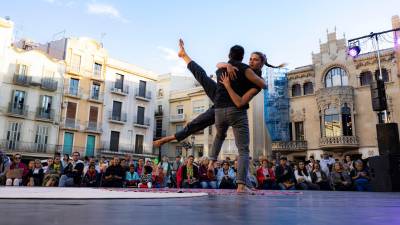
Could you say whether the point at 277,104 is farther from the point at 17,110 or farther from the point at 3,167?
the point at 3,167

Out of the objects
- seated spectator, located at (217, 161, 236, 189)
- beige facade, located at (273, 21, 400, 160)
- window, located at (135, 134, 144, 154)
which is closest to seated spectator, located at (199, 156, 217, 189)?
seated spectator, located at (217, 161, 236, 189)

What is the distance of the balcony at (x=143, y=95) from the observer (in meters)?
34.4

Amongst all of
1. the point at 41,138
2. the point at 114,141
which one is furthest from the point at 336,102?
the point at 41,138

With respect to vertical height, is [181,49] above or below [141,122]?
below

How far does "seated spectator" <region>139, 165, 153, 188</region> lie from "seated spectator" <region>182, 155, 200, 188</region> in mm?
1295

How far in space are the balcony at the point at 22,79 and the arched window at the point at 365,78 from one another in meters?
26.1

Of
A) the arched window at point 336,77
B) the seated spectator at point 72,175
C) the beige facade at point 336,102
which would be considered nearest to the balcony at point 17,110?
the seated spectator at point 72,175

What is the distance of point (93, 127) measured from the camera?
1198 inches

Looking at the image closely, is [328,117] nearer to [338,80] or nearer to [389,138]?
[338,80]

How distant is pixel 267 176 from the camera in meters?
10.0

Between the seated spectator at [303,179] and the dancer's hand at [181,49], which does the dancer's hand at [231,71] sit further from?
the seated spectator at [303,179]

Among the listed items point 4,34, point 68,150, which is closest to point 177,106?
point 68,150

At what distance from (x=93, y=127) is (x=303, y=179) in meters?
23.9

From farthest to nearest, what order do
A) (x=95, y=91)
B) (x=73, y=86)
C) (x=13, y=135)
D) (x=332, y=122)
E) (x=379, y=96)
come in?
(x=95, y=91) → (x=73, y=86) → (x=332, y=122) → (x=13, y=135) → (x=379, y=96)
